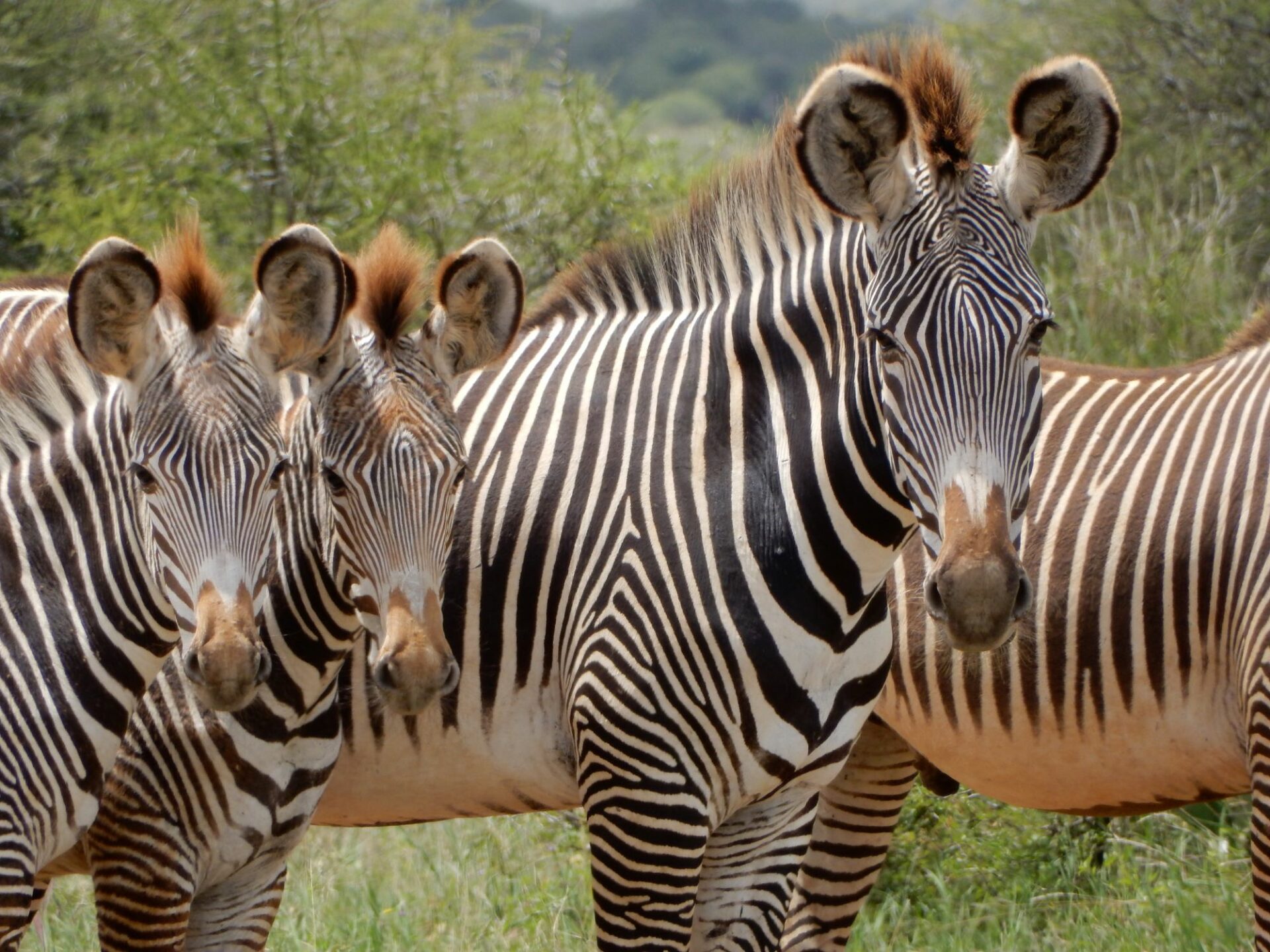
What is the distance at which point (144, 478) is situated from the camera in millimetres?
4141

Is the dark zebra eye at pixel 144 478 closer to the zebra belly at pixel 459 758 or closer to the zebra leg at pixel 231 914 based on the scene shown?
the zebra belly at pixel 459 758

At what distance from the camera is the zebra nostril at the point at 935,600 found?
3871 mm

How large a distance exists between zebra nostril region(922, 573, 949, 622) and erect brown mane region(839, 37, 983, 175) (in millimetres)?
1125

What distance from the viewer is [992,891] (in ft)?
23.8

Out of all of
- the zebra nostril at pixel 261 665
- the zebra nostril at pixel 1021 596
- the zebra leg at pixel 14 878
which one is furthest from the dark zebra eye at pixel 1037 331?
the zebra leg at pixel 14 878

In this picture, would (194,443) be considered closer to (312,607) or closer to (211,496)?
(211,496)

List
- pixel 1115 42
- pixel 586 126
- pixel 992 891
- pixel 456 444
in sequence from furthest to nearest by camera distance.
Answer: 1. pixel 1115 42
2. pixel 586 126
3. pixel 992 891
4. pixel 456 444

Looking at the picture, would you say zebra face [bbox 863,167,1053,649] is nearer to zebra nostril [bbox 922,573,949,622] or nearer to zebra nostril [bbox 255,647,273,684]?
zebra nostril [bbox 922,573,949,622]

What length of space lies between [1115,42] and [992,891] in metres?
10.7

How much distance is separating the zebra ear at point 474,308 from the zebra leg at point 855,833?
2.64 meters

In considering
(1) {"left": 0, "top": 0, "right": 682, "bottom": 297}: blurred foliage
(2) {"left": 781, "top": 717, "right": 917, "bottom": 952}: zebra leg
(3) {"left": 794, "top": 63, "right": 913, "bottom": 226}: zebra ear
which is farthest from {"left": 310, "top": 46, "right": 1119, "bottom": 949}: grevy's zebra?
(1) {"left": 0, "top": 0, "right": 682, "bottom": 297}: blurred foliage

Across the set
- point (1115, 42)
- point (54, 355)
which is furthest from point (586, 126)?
point (54, 355)

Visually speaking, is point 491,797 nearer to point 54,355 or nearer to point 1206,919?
point 54,355

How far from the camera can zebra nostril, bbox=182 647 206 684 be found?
3.87 m
